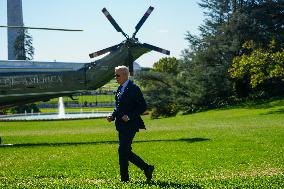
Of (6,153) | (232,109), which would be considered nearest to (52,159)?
(6,153)

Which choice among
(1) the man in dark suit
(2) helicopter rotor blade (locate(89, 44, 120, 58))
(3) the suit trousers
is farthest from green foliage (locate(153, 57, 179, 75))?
(3) the suit trousers

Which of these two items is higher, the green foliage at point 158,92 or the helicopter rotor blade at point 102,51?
the helicopter rotor blade at point 102,51

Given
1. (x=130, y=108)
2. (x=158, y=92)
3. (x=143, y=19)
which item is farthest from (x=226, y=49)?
(x=130, y=108)

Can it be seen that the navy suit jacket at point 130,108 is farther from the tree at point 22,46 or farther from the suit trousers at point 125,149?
the tree at point 22,46

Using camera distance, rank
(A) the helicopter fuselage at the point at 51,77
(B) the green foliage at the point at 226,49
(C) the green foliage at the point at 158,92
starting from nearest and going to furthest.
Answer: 1. (A) the helicopter fuselage at the point at 51,77
2. (B) the green foliage at the point at 226,49
3. (C) the green foliage at the point at 158,92

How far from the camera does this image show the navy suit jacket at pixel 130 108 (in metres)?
10.3

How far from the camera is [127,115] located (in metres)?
10.2

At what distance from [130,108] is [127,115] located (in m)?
0.24

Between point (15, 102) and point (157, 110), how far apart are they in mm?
39006

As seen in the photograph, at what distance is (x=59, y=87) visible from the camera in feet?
101

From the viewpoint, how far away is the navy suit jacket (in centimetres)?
1033

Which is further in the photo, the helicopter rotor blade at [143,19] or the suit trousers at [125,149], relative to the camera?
the helicopter rotor blade at [143,19]

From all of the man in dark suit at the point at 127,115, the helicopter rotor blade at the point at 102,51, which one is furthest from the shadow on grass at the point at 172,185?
the helicopter rotor blade at the point at 102,51

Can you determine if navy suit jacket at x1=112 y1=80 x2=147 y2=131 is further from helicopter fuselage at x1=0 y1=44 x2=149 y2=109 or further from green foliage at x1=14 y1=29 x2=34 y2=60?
green foliage at x1=14 y1=29 x2=34 y2=60
